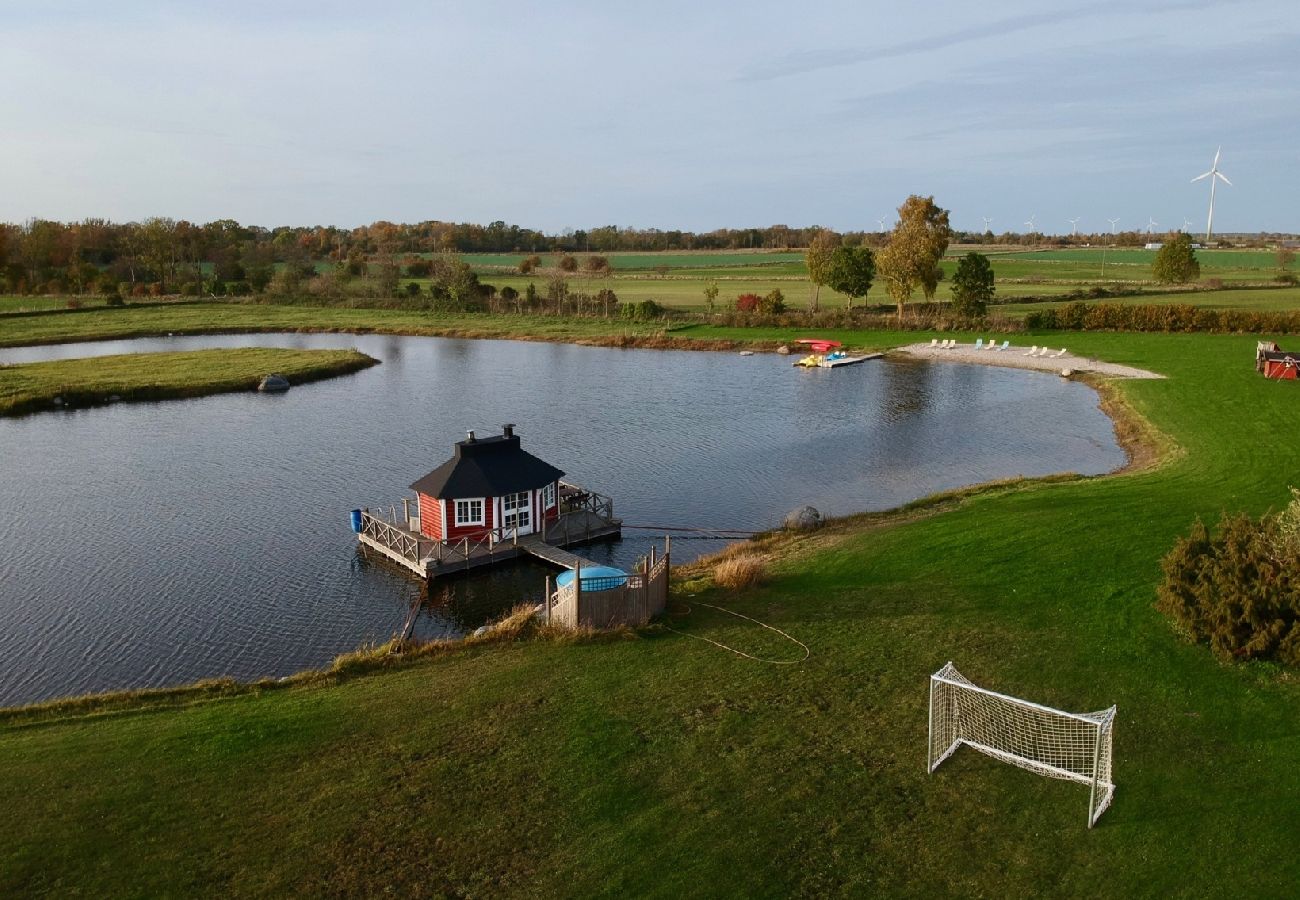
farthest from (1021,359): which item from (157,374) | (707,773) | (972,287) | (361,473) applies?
(707,773)

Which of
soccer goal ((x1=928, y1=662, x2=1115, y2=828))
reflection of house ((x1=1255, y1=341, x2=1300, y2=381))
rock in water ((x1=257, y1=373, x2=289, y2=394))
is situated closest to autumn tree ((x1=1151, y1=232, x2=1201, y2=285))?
reflection of house ((x1=1255, y1=341, x2=1300, y2=381))

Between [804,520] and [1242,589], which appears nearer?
[1242,589]

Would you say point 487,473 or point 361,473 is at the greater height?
point 487,473

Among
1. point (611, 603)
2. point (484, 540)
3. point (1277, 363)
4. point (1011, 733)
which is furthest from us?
point (1277, 363)

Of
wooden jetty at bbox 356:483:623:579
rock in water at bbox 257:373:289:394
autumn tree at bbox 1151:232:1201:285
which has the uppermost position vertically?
autumn tree at bbox 1151:232:1201:285

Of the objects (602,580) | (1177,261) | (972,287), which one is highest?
(1177,261)

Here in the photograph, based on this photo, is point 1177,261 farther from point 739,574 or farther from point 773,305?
point 739,574

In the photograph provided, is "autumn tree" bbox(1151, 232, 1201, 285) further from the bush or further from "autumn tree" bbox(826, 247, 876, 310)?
the bush
